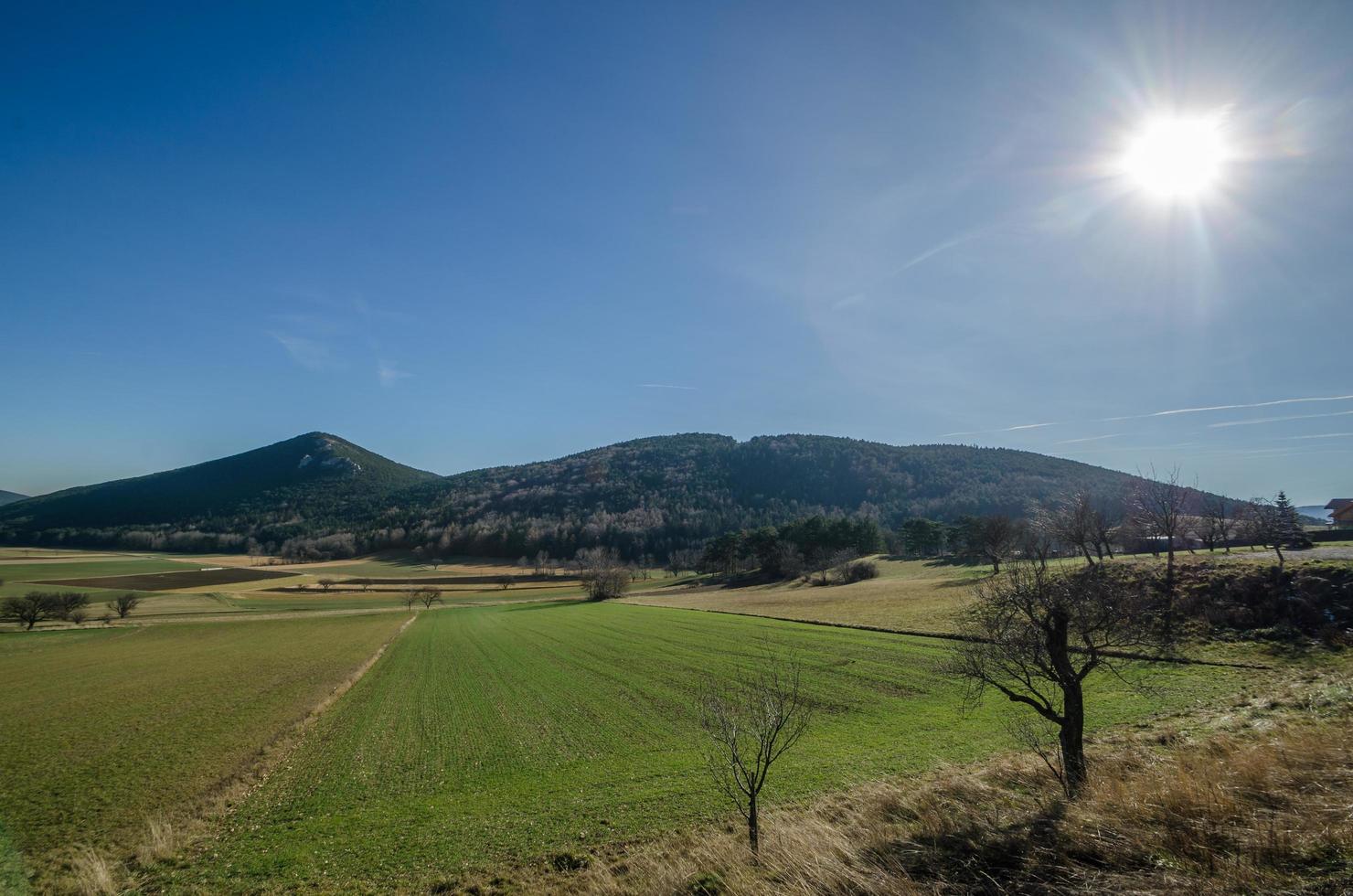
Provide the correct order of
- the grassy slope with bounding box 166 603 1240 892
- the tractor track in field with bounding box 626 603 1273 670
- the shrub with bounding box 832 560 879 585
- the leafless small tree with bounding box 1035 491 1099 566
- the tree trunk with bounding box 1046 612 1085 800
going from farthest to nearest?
the shrub with bounding box 832 560 879 585
the leafless small tree with bounding box 1035 491 1099 566
the tractor track in field with bounding box 626 603 1273 670
the grassy slope with bounding box 166 603 1240 892
the tree trunk with bounding box 1046 612 1085 800

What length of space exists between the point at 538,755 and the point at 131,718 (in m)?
22.6

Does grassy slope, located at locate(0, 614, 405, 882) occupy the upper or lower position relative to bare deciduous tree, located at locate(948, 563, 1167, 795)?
lower

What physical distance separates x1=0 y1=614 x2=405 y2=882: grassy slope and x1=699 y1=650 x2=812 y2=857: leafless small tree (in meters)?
17.5

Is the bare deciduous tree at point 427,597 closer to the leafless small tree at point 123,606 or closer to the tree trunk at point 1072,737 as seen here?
the leafless small tree at point 123,606

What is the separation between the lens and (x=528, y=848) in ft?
43.0

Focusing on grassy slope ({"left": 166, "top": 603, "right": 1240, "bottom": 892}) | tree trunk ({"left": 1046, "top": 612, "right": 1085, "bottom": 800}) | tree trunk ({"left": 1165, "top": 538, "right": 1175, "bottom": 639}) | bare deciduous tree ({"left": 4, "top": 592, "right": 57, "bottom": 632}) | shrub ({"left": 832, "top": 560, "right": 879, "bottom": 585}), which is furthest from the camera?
shrub ({"left": 832, "top": 560, "right": 879, "bottom": 585})

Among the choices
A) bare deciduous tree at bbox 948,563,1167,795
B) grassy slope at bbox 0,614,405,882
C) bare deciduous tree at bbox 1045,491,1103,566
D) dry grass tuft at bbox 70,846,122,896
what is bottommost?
grassy slope at bbox 0,614,405,882

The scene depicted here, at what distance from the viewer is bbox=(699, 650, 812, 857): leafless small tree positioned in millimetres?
11539

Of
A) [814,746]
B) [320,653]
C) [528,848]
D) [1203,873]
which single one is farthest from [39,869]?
[320,653]

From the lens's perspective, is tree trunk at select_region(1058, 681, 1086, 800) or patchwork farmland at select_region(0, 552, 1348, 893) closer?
tree trunk at select_region(1058, 681, 1086, 800)

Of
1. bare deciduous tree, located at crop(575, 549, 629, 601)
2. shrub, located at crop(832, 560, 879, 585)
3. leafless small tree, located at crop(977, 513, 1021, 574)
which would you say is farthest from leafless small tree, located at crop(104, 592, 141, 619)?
leafless small tree, located at crop(977, 513, 1021, 574)

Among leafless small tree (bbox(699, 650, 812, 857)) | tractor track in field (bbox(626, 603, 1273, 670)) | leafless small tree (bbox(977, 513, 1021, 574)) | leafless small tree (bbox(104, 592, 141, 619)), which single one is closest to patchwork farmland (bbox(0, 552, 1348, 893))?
leafless small tree (bbox(699, 650, 812, 857))

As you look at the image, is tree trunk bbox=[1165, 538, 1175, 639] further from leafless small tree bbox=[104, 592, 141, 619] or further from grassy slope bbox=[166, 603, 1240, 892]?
leafless small tree bbox=[104, 592, 141, 619]

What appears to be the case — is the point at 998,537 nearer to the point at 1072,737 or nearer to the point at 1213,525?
the point at 1213,525
